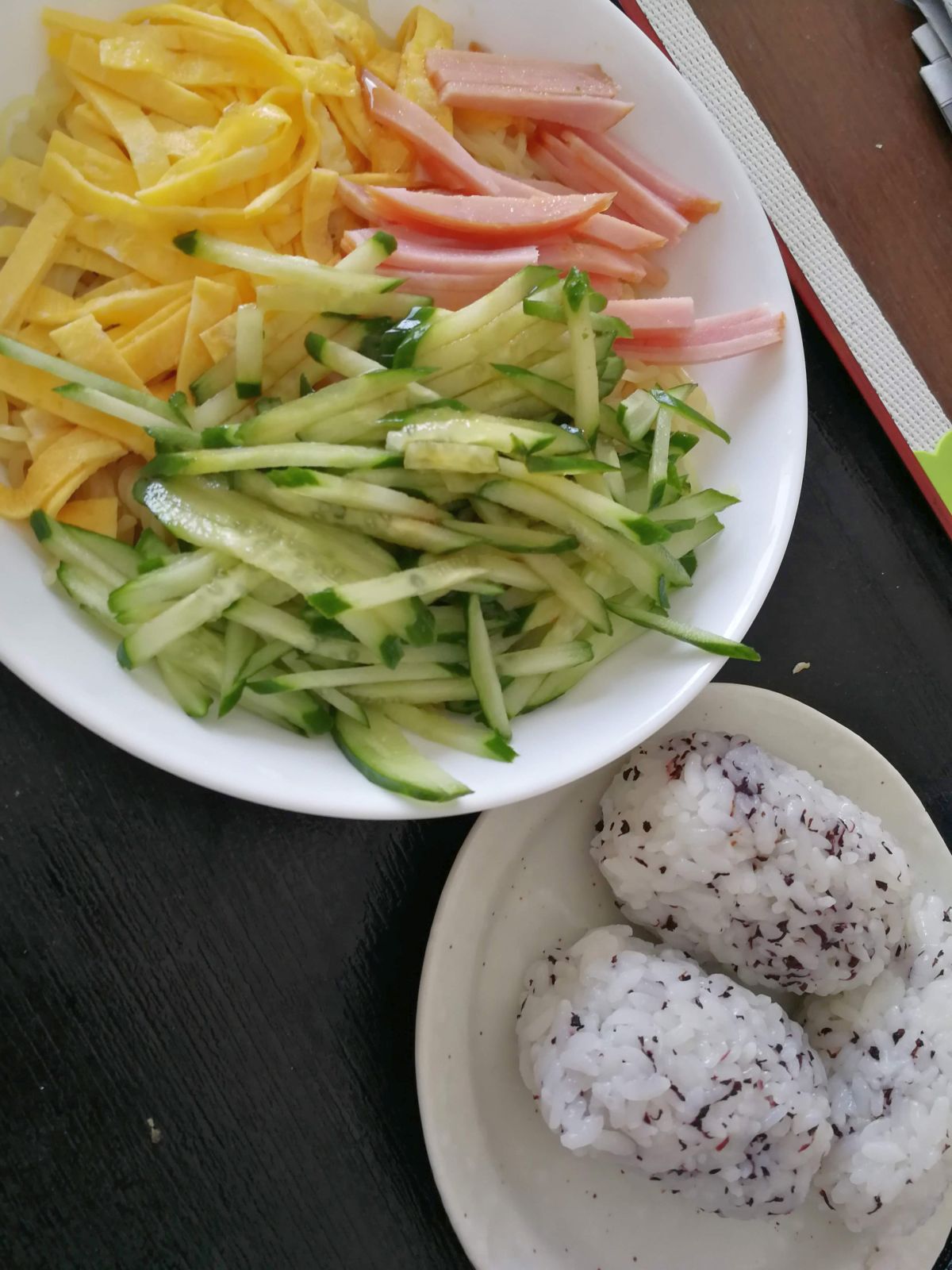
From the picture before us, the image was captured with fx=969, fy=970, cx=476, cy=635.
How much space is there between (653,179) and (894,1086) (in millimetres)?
1354

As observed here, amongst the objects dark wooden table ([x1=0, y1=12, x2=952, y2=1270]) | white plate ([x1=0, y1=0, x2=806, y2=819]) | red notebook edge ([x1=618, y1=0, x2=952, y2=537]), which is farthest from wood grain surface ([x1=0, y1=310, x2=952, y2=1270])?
red notebook edge ([x1=618, y1=0, x2=952, y2=537])

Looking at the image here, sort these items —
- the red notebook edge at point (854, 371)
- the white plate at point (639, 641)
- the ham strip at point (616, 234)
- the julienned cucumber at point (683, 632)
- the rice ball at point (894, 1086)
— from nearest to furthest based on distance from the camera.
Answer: the white plate at point (639, 641), the julienned cucumber at point (683, 632), the ham strip at point (616, 234), the rice ball at point (894, 1086), the red notebook edge at point (854, 371)

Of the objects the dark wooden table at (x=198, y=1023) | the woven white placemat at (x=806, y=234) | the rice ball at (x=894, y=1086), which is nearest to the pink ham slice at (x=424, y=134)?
the woven white placemat at (x=806, y=234)

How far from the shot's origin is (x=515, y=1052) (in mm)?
1449

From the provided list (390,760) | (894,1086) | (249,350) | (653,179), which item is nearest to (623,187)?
(653,179)

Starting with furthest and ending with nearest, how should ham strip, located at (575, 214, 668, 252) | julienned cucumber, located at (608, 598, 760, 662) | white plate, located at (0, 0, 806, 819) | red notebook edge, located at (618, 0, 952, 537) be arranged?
1. red notebook edge, located at (618, 0, 952, 537)
2. ham strip, located at (575, 214, 668, 252)
3. julienned cucumber, located at (608, 598, 760, 662)
4. white plate, located at (0, 0, 806, 819)

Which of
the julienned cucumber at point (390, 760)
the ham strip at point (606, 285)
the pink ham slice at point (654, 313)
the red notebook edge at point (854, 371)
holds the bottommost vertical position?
the red notebook edge at point (854, 371)

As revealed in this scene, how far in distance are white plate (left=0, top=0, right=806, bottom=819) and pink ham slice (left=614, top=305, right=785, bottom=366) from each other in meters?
0.03

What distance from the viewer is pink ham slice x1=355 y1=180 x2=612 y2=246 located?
1210mm

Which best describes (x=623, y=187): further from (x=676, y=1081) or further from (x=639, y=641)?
(x=676, y=1081)

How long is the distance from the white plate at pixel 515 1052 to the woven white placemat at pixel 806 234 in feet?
1.93

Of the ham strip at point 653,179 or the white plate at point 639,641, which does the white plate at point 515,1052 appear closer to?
the white plate at point 639,641

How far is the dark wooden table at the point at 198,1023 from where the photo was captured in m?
1.37

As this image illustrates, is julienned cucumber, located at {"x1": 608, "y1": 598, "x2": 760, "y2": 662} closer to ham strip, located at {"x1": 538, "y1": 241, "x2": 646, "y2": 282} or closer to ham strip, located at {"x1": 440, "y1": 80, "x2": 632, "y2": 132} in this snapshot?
ham strip, located at {"x1": 538, "y1": 241, "x2": 646, "y2": 282}
